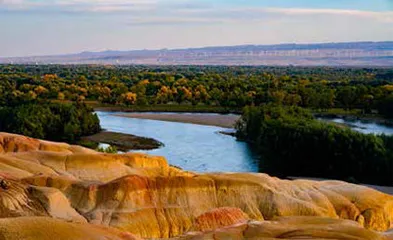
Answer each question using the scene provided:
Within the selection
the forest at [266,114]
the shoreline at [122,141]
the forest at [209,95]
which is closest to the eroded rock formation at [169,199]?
the forest at [266,114]

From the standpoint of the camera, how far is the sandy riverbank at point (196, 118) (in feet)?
288

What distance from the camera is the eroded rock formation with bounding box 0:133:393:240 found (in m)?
17.9

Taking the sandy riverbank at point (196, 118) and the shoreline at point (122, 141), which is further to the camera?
the sandy riverbank at point (196, 118)

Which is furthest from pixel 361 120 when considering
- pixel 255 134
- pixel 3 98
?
pixel 3 98

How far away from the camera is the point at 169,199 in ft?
71.0

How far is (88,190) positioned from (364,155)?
109ft

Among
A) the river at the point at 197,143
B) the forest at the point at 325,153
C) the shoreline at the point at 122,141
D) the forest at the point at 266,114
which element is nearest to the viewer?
the forest at the point at 325,153

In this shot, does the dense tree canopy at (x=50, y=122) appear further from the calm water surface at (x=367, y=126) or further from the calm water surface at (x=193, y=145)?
the calm water surface at (x=367, y=126)

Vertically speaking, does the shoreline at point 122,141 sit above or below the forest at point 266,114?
below

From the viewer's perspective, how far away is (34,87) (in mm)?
113000

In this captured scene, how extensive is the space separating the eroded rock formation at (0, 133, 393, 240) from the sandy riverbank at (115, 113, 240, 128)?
59653 millimetres

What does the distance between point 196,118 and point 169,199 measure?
72230 mm

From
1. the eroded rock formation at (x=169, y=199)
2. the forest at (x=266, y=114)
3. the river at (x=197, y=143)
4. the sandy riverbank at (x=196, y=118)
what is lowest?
the sandy riverbank at (x=196, y=118)

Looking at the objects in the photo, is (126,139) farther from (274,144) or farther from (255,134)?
(274,144)
